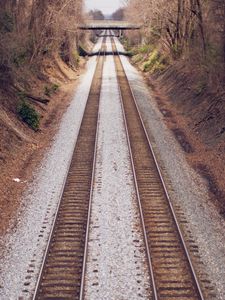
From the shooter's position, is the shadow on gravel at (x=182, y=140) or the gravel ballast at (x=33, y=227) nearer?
the gravel ballast at (x=33, y=227)

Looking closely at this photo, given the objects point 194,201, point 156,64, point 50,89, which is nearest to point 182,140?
point 194,201

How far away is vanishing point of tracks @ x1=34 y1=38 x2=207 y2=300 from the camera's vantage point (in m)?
11.3

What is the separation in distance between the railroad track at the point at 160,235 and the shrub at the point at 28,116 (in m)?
6.49

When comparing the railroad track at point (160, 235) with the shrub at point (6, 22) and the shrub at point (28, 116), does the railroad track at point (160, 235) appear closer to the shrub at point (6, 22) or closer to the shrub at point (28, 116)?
the shrub at point (28, 116)

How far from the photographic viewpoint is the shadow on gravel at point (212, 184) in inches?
642

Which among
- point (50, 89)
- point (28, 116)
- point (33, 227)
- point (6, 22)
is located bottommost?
point (33, 227)

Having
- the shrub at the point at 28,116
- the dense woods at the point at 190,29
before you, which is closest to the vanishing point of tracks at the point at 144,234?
the shrub at the point at 28,116

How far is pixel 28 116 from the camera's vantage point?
25375mm

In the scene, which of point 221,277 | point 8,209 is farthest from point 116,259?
point 8,209

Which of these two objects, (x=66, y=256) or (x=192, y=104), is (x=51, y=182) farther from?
(x=192, y=104)

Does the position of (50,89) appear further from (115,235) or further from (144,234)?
(144,234)

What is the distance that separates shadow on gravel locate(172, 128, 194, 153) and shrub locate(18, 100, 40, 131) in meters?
8.49

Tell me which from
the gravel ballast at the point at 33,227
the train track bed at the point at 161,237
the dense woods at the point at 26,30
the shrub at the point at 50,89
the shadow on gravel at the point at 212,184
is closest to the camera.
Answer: the train track bed at the point at 161,237

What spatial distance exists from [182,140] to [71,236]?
12.0 meters
